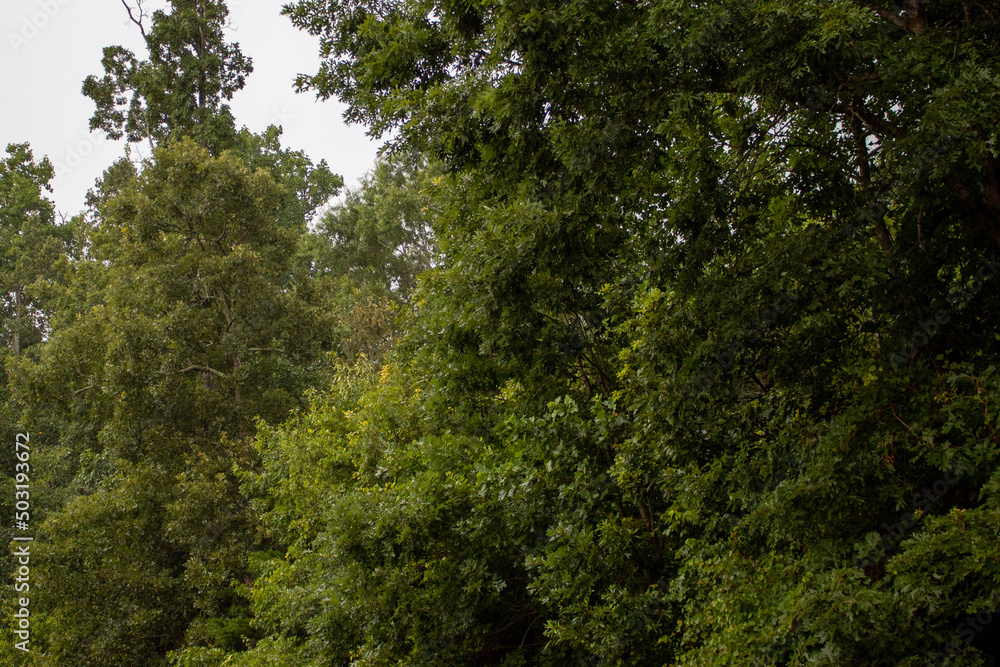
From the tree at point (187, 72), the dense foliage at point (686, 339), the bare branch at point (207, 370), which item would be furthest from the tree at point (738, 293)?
the tree at point (187, 72)

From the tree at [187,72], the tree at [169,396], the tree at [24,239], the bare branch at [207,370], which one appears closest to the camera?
the tree at [169,396]

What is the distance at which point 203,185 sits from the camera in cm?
1781

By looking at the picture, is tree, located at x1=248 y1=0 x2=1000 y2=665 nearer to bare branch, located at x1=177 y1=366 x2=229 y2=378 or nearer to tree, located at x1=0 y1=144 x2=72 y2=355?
bare branch, located at x1=177 y1=366 x2=229 y2=378

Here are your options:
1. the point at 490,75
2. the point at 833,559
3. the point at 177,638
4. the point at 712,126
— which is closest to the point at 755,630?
the point at 833,559

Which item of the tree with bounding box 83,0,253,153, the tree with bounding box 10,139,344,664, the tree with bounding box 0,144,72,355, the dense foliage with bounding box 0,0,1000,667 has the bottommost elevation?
the dense foliage with bounding box 0,0,1000,667

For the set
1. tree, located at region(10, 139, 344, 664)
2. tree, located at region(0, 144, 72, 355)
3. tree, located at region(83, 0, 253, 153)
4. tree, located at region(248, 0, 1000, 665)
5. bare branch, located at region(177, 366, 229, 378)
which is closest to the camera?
tree, located at region(248, 0, 1000, 665)

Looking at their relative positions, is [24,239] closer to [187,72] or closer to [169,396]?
[187,72]

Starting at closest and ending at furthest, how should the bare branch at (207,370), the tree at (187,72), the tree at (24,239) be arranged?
the bare branch at (207,370) < the tree at (187,72) < the tree at (24,239)

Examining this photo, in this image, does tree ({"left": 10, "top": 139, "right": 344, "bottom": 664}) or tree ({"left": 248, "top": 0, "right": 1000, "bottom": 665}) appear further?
tree ({"left": 10, "top": 139, "right": 344, "bottom": 664})

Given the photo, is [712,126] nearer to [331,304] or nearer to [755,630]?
[755,630]

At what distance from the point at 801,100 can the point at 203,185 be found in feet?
49.7

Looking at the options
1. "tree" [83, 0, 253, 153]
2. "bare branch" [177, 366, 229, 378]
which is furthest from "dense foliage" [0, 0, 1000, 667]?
"tree" [83, 0, 253, 153]

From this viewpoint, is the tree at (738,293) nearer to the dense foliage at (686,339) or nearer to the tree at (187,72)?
the dense foliage at (686,339)

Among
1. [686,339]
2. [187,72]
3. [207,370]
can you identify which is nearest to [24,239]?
[187,72]
